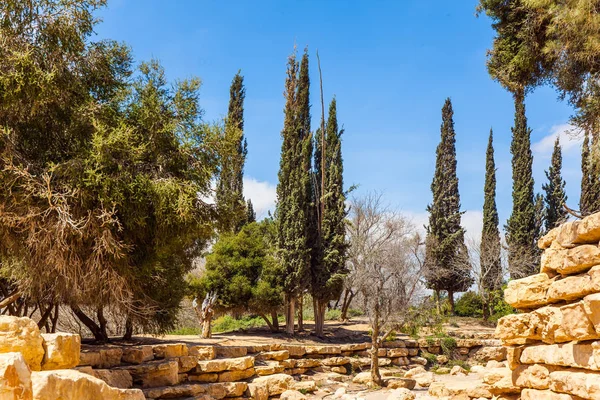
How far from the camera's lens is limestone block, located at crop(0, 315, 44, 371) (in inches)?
202

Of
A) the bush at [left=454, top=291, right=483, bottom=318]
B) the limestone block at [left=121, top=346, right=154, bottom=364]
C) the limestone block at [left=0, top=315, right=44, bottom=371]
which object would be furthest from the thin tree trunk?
the limestone block at [left=0, top=315, right=44, bottom=371]

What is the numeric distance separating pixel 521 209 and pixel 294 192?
15.8 metres

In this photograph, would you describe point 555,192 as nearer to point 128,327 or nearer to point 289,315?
point 289,315

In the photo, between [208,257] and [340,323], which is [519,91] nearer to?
[208,257]

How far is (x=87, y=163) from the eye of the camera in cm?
1090

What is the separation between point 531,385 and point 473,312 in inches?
1078

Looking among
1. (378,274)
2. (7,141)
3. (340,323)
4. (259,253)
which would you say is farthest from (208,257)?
(7,141)

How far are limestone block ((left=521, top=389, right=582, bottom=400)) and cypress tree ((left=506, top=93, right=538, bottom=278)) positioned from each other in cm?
2386

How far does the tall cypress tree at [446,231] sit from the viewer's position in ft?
104

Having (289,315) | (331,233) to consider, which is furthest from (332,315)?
(289,315)

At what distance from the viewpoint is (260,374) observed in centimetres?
1516

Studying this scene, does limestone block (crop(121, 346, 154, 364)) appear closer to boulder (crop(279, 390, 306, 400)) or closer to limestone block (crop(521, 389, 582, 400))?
boulder (crop(279, 390, 306, 400))

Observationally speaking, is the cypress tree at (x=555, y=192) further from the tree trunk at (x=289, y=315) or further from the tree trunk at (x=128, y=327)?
the tree trunk at (x=128, y=327)

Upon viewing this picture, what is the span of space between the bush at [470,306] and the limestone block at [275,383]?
69.1 ft
